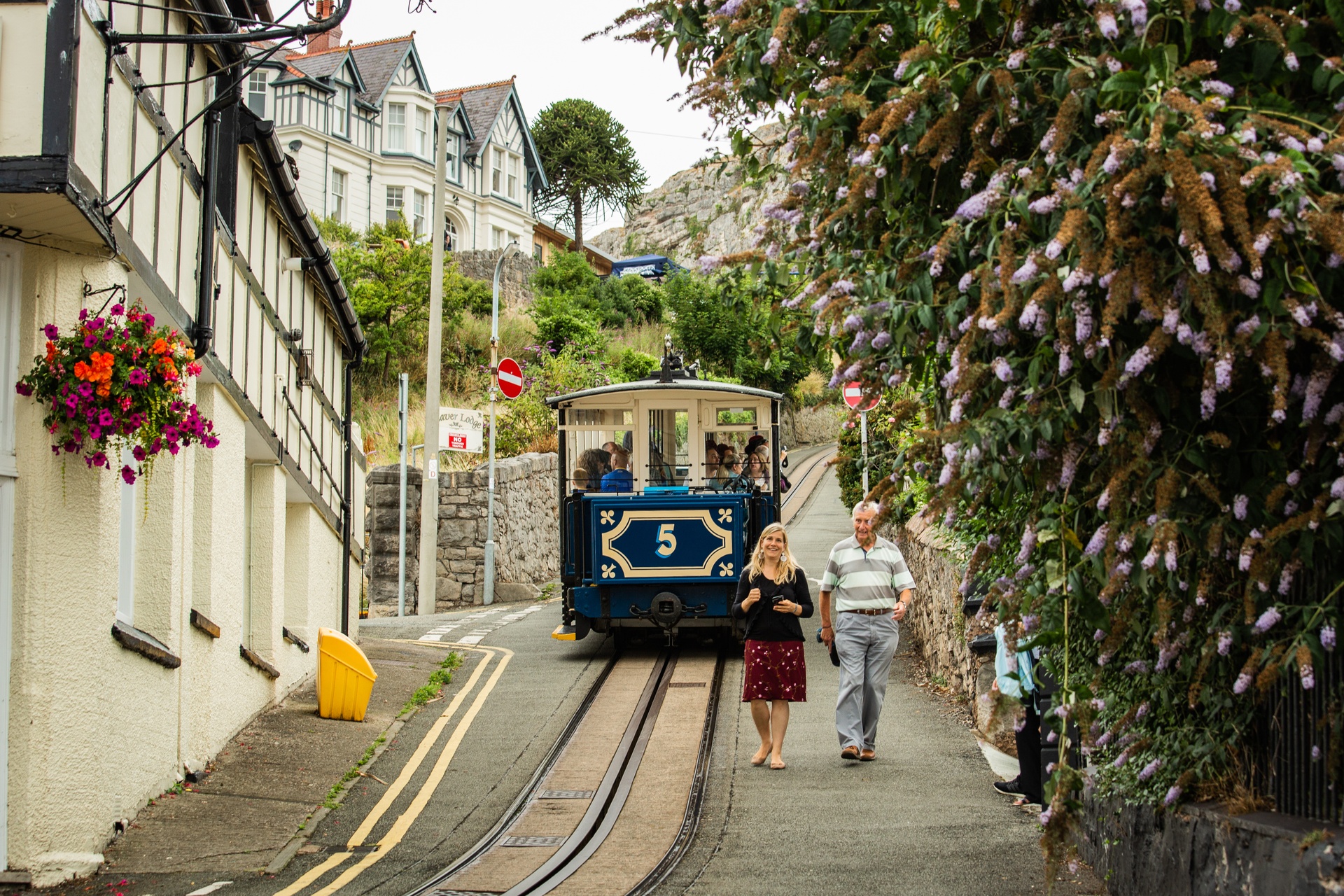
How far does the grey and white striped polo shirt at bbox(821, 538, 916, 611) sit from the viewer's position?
347 inches

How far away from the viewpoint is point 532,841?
23.7ft

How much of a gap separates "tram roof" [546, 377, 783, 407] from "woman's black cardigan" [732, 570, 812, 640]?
5707mm

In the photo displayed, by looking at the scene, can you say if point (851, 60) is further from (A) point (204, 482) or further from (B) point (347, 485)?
(B) point (347, 485)

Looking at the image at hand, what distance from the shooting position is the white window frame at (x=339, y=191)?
41.7 m

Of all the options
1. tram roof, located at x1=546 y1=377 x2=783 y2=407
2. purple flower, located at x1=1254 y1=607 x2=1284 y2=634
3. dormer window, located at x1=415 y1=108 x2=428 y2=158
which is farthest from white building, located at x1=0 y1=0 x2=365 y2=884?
dormer window, located at x1=415 y1=108 x2=428 y2=158

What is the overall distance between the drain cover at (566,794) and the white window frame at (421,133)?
38934mm

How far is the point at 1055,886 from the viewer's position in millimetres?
5980

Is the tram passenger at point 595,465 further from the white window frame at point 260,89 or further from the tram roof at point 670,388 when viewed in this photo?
the white window frame at point 260,89

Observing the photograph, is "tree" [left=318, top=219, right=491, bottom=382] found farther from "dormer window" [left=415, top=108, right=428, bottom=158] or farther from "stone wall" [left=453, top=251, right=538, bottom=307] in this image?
"dormer window" [left=415, top=108, right=428, bottom=158]

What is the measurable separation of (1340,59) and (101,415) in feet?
18.0

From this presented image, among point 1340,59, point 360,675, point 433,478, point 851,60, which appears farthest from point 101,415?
point 433,478

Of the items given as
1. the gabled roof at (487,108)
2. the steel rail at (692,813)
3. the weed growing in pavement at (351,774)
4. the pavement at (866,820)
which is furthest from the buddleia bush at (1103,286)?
the gabled roof at (487,108)

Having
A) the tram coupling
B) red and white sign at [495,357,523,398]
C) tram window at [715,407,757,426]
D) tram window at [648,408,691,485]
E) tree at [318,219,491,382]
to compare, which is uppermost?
tree at [318,219,491,382]

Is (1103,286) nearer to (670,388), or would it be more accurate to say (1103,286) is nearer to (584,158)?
(670,388)
